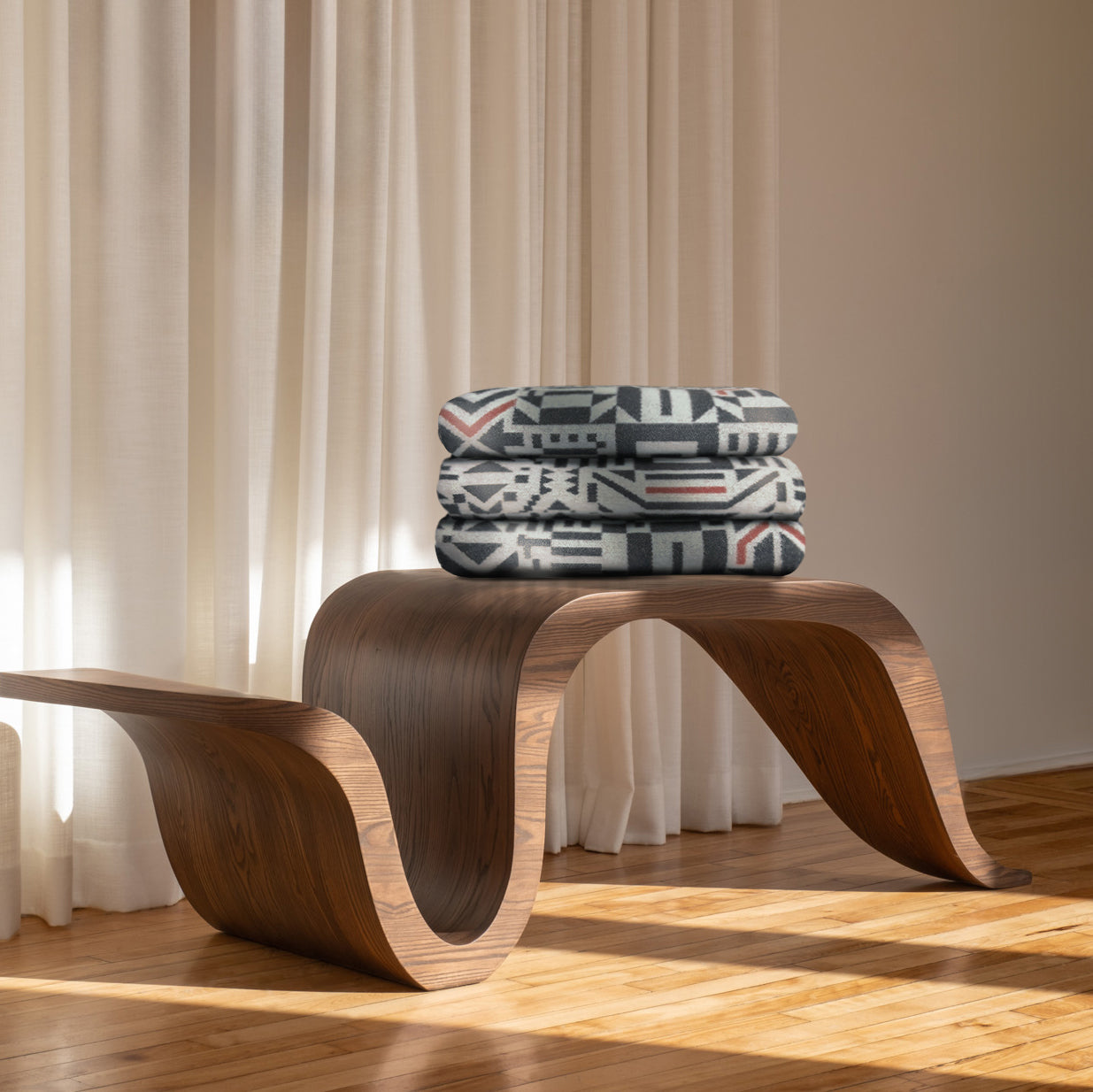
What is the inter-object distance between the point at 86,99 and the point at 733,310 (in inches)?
46.3

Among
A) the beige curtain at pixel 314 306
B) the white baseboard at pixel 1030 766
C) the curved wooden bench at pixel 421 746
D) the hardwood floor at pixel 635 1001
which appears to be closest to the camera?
the hardwood floor at pixel 635 1001

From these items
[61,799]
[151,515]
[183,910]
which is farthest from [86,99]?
[183,910]

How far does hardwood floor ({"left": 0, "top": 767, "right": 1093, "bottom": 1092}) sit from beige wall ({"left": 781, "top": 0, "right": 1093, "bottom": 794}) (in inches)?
37.5

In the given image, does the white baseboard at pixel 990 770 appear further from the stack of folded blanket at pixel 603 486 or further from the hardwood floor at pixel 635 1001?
the stack of folded blanket at pixel 603 486

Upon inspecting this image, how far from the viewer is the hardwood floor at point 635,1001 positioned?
1258mm

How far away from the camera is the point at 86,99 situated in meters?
1.87

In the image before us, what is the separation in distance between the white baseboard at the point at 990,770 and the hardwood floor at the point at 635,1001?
68cm

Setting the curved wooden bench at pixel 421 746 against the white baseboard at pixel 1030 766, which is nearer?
the curved wooden bench at pixel 421 746

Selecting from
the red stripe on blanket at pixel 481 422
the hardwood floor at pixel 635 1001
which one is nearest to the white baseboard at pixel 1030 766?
the hardwood floor at pixel 635 1001

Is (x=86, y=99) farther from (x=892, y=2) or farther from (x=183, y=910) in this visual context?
(x=892, y=2)

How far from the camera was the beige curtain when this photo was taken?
1848mm

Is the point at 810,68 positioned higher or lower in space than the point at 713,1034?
higher

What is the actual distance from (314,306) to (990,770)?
1.79 meters

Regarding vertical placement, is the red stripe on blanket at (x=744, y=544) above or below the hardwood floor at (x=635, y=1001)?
above
